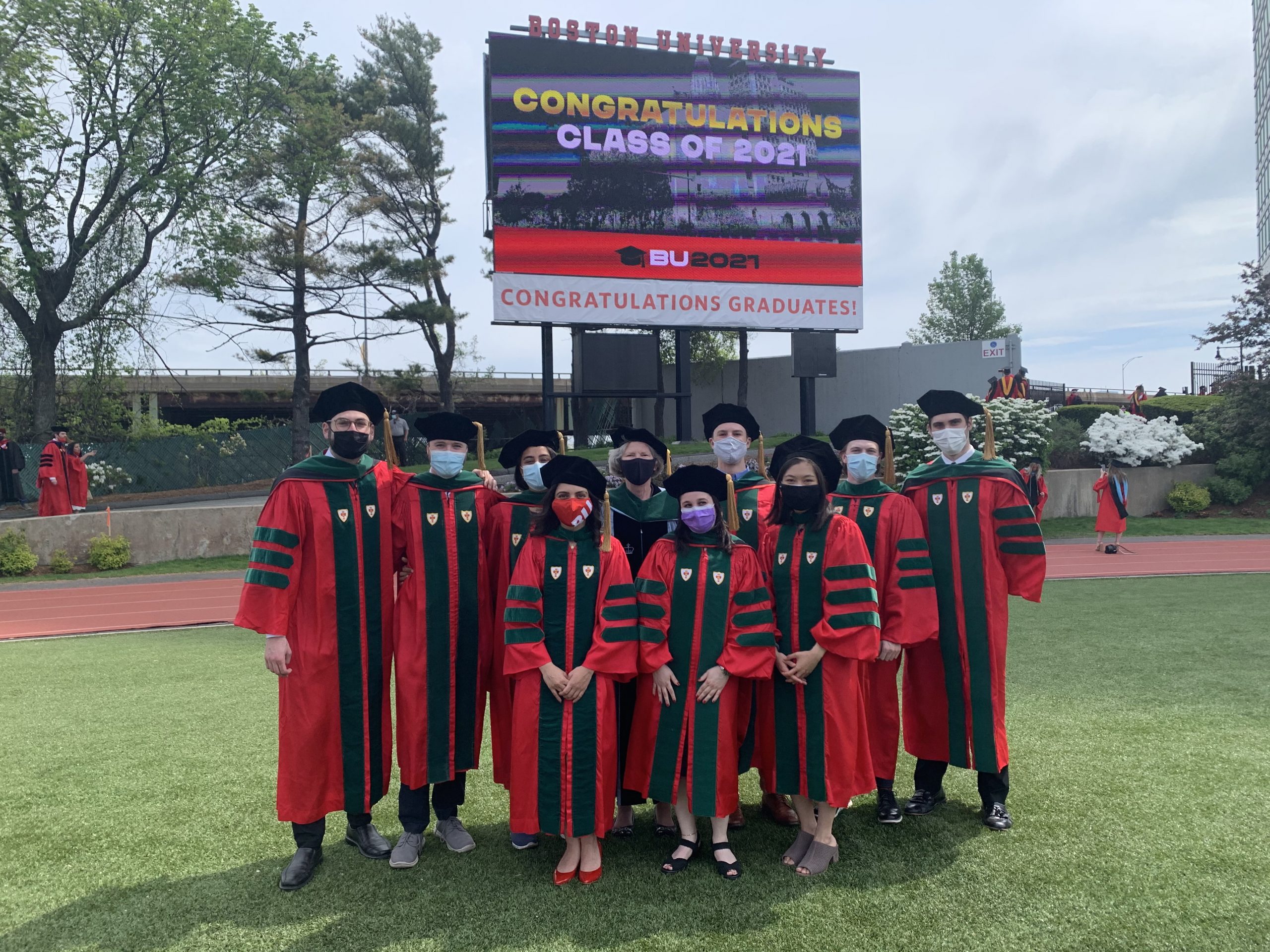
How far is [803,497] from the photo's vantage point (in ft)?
11.0

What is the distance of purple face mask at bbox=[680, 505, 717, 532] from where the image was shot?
3.26 meters

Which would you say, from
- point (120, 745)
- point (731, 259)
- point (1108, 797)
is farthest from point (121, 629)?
point (731, 259)

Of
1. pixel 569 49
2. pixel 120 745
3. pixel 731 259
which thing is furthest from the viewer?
pixel 731 259

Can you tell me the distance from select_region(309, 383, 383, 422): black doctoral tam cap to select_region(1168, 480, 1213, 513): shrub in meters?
18.3

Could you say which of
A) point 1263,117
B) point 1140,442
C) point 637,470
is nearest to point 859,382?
point 1140,442

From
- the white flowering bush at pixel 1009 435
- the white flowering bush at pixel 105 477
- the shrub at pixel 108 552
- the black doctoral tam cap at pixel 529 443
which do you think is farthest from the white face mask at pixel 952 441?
the white flowering bush at pixel 105 477

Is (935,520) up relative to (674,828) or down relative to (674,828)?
up

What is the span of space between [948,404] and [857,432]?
→ 0.46 meters

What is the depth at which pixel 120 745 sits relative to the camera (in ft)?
16.1

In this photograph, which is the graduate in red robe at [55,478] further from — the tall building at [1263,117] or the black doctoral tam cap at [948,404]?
the tall building at [1263,117]

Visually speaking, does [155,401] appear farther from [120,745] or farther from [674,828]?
[674,828]

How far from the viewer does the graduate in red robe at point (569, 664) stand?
3193mm

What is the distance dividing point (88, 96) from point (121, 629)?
1539 cm

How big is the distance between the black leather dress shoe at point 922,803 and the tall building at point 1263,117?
50383mm
